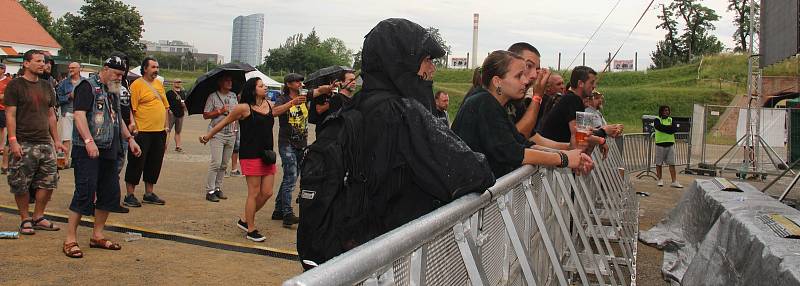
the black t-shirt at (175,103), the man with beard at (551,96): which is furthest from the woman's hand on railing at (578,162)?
the black t-shirt at (175,103)

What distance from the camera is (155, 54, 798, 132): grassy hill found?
43.7m

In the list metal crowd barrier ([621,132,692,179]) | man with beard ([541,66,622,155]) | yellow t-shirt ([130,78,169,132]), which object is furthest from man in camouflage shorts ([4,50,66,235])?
metal crowd barrier ([621,132,692,179])

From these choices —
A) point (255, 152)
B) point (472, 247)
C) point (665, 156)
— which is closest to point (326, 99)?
point (255, 152)

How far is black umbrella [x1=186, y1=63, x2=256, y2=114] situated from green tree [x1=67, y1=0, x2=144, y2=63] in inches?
2780

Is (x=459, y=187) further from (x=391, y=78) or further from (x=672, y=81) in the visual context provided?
(x=672, y=81)

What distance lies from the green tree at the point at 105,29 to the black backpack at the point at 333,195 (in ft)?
253

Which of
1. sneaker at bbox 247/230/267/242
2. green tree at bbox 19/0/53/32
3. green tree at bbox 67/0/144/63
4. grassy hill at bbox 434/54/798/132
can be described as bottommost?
sneaker at bbox 247/230/267/242

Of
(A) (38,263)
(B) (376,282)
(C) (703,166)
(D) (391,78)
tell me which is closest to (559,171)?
(D) (391,78)

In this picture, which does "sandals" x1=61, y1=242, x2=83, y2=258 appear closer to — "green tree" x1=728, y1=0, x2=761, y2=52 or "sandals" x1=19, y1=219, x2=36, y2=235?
"sandals" x1=19, y1=219, x2=36, y2=235

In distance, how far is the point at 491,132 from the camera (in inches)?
140

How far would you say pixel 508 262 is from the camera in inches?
135

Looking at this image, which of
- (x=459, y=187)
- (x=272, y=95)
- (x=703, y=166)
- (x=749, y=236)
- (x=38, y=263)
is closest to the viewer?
(x=459, y=187)

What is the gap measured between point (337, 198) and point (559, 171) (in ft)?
7.32

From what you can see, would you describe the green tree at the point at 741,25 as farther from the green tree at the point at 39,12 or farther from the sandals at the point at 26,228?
the green tree at the point at 39,12
